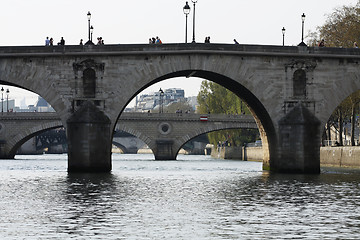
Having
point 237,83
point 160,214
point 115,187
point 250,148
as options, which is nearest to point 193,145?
point 250,148

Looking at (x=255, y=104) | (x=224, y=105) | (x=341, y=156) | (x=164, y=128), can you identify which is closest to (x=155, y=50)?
(x=255, y=104)

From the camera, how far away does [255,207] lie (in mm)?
27344

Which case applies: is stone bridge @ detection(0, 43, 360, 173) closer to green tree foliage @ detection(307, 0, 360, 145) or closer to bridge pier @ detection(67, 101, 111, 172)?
bridge pier @ detection(67, 101, 111, 172)

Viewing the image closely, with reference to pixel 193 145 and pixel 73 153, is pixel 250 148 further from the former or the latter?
pixel 193 145

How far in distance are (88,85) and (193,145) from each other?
12401cm

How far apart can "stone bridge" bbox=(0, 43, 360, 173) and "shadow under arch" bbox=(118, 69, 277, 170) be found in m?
0.30

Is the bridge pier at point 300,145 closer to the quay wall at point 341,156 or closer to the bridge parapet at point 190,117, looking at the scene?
the quay wall at point 341,156

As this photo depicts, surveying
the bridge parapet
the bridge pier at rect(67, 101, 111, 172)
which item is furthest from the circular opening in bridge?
the bridge pier at rect(67, 101, 111, 172)

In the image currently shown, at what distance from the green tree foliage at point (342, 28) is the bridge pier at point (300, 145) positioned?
17839 millimetres

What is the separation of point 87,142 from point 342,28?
94.8 ft

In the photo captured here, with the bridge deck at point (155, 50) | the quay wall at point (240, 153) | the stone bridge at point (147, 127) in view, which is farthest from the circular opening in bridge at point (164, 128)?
the bridge deck at point (155, 50)

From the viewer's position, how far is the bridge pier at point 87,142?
160 feet

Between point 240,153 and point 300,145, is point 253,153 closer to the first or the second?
point 240,153

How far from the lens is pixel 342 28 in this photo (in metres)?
67.8
